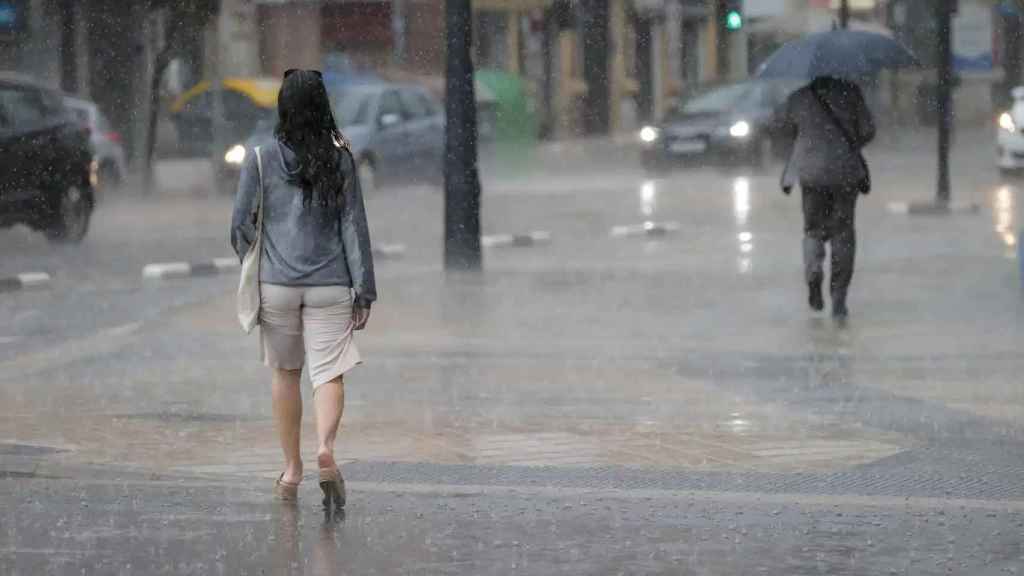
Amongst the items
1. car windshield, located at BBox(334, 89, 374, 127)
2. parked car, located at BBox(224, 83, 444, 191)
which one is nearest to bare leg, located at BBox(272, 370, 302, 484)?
parked car, located at BBox(224, 83, 444, 191)

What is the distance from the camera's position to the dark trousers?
50.7ft

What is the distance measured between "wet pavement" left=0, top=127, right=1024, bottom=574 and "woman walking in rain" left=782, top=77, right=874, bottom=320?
0.34 meters

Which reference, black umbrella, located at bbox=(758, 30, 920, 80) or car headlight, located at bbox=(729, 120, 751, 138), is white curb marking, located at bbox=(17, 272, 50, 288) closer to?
black umbrella, located at bbox=(758, 30, 920, 80)

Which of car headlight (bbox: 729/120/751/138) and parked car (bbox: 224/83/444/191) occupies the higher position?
parked car (bbox: 224/83/444/191)

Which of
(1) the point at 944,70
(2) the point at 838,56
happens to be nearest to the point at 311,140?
(2) the point at 838,56

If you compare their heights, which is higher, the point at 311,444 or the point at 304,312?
the point at 304,312

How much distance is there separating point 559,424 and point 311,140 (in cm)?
276

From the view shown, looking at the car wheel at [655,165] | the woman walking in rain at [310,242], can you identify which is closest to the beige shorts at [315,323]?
the woman walking in rain at [310,242]

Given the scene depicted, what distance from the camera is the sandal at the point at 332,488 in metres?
8.37

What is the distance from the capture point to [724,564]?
749cm

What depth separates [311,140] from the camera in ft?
28.0

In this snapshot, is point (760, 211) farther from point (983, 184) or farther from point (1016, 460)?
point (1016, 460)

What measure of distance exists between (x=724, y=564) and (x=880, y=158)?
37.3 meters

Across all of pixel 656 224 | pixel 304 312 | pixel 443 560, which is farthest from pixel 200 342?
pixel 656 224
